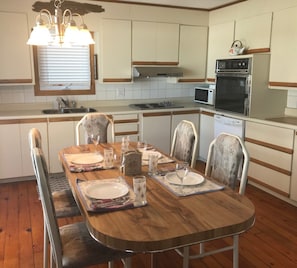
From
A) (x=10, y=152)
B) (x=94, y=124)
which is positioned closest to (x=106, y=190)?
(x=94, y=124)

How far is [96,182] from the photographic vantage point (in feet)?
6.06

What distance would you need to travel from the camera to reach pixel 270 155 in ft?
11.4

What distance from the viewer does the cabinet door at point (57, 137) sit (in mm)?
3928

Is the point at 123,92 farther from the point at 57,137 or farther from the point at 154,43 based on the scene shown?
the point at 57,137

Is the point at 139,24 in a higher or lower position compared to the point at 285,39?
higher

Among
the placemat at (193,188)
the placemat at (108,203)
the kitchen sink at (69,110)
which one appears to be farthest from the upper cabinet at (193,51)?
the placemat at (108,203)

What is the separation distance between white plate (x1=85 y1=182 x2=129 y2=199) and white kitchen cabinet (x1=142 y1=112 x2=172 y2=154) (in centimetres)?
259

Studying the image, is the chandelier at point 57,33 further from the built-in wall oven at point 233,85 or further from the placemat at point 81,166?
the built-in wall oven at point 233,85

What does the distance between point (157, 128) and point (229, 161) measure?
93.0 inches

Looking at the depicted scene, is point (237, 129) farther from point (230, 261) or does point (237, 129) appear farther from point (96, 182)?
point (96, 182)

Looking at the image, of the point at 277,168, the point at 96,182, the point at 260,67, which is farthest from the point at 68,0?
the point at 277,168

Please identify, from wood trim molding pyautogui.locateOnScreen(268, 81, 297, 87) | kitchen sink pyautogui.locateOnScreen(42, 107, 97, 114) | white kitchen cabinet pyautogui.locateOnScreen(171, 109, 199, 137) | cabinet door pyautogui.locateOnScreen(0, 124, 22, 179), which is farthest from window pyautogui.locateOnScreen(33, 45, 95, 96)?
wood trim molding pyautogui.locateOnScreen(268, 81, 297, 87)

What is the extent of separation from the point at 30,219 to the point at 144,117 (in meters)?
2.02

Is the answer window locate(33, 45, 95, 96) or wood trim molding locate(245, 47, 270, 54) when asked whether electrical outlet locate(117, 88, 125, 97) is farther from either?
wood trim molding locate(245, 47, 270, 54)
